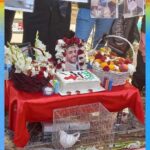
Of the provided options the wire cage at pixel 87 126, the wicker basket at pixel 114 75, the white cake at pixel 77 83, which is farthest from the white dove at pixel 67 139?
the wicker basket at pixel 114 75

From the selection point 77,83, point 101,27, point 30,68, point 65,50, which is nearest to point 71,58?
point 65,50

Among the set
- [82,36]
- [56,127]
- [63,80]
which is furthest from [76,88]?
[82,36]

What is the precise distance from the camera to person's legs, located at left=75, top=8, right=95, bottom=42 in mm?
2113

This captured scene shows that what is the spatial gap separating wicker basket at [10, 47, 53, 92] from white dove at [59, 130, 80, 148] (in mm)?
234

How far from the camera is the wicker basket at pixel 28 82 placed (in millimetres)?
1689

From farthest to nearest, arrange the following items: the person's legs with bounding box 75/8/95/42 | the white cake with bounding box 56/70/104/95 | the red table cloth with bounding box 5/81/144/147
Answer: the person's legs with bounding box 75/8/95/42, the white cake with bounding box 56/70/104/95, the red table cloth with bounding box 5/81/144/147

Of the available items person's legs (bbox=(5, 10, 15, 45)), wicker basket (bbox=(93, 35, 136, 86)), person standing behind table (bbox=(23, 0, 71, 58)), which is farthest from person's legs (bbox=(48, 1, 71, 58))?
wicker basket (bbox=(93, 35, 136, 86))

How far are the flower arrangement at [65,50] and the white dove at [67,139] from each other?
315mm

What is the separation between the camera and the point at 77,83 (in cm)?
176

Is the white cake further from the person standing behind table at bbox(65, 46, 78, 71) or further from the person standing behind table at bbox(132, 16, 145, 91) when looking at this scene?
the person standing behind table at bbox(132, 16, 145, 91)

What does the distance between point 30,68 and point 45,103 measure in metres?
0.16

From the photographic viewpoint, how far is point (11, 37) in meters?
2.02

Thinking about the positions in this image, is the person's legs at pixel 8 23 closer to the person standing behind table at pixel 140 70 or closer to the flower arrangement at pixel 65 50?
the flower arrangement at pixel 65 50

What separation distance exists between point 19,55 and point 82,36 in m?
0.56
